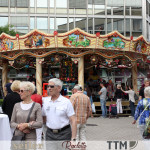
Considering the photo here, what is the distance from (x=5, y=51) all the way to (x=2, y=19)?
1355 centimetres

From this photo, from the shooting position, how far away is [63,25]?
104ft

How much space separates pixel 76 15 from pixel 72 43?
1468 cm

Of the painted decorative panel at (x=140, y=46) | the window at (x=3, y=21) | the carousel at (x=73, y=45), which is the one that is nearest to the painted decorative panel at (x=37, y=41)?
the carousel at (x=73, y=45)

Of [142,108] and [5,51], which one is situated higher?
[5,51]

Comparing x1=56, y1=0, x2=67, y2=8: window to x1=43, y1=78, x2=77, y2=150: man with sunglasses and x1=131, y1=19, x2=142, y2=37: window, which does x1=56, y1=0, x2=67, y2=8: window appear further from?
x1=43, y1=78, x2=77, y2=150: man with sunglasses

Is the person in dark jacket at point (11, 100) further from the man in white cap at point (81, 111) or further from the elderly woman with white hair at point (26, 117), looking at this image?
the man in white cap at point (81, 111)

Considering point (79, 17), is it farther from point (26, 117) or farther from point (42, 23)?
point (26, 117)

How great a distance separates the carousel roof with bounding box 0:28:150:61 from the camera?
1775 centimetres

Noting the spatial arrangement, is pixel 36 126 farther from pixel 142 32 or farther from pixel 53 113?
pixel 142 32

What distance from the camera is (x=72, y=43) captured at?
1786 centimetres

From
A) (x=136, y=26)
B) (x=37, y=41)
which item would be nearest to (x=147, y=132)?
(x=37, y=41)

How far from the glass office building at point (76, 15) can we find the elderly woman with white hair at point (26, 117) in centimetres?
2725

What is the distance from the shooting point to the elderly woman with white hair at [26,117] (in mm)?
4723

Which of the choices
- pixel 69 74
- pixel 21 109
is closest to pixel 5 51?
pixel 69 74
